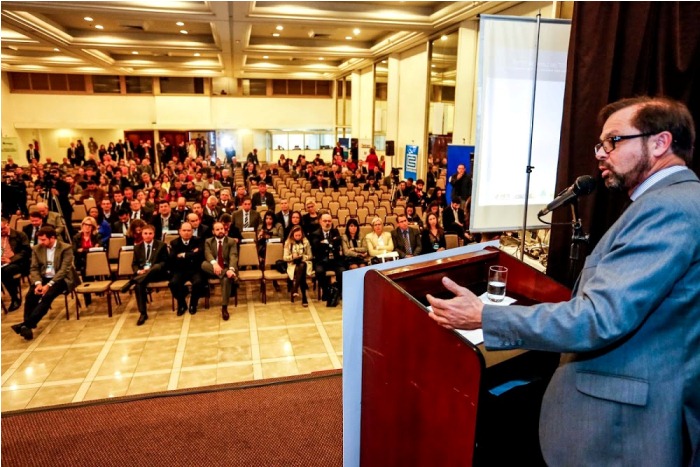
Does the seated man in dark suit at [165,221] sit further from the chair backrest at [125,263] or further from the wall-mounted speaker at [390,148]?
the wall-mounted speaker at [390,148]

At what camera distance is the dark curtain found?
2.46 meters

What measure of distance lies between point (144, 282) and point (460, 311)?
5.06 m

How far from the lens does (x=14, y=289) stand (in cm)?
566

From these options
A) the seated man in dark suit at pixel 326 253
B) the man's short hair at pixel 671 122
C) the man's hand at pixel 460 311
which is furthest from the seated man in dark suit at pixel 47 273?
the man's short hair at pixel 671 122

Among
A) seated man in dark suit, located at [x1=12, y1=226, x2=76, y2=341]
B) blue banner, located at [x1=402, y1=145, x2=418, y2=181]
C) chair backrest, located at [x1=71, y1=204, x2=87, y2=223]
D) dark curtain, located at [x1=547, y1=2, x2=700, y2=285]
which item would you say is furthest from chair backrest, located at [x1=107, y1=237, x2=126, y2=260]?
blue banner, located at [x1=402, y1=145, x2=418, y2=181]

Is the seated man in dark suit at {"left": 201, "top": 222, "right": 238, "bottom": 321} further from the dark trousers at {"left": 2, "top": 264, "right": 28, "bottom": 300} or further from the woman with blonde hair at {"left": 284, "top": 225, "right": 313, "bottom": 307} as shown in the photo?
the dark trousers at {"left": 2, "top": 264, "right": 28, "bottom": 300}

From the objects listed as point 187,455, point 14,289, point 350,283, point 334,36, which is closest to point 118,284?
point 14,289

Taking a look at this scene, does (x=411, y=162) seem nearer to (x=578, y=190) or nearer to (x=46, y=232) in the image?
(x=46, y=232)

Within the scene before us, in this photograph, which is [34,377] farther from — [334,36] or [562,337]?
[334,36]

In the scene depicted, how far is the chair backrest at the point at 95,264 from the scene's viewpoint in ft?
18.4

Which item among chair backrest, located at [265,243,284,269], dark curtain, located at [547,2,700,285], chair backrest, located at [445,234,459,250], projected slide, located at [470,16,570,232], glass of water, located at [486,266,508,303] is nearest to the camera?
glass of water, located at [486,266,508,303]

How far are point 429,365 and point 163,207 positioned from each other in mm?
6410

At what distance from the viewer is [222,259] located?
19.0 ft

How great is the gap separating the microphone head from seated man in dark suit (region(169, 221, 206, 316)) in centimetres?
466
